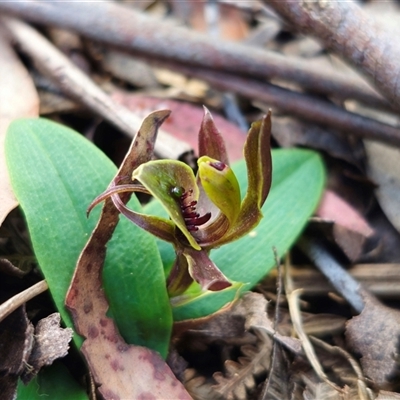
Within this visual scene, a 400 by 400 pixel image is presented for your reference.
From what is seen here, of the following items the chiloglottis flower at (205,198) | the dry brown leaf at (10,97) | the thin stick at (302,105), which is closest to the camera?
the chiloglottis flower at (205,198)

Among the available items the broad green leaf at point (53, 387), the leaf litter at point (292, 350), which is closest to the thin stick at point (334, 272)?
the leaf litter at point (292, 350)

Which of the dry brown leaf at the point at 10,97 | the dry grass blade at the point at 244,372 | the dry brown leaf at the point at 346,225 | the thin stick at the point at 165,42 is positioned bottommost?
the dry grass blade at the point at 244,372

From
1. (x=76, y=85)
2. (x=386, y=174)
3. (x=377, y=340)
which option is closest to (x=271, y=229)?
(x=377, y=340)

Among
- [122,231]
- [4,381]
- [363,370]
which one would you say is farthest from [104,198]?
[363,370]

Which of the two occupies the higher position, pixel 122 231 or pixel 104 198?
pixel 104 198

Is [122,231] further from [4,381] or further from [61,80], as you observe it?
[61,80]

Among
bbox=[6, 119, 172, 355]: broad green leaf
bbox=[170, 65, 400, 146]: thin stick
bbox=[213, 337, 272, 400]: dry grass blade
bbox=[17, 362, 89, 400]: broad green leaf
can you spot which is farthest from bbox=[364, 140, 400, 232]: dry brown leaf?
bbox=[17, 362, 89, 400]: broad green leaf

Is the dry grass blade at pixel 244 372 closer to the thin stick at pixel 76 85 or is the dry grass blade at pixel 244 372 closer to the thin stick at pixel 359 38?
the thin stick at pixel 76 85
